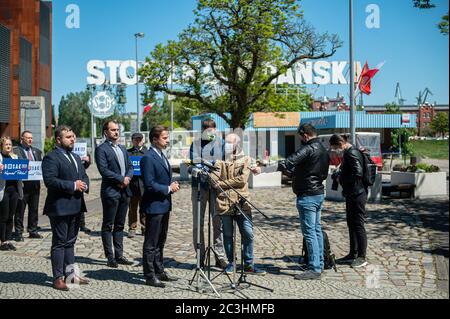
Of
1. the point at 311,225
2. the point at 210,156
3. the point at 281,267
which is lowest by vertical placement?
the point at 281,267

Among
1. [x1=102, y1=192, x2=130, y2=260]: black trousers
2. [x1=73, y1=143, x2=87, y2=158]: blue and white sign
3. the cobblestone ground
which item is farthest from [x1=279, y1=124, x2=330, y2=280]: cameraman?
[x1=73, y1=143, x2=87, y2=158]: blue and white sign

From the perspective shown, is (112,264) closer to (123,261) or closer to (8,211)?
(123,261)

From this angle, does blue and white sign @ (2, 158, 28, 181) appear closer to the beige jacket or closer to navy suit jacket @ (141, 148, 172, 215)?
navy suit jacket @ (141, 148, 172, 215)

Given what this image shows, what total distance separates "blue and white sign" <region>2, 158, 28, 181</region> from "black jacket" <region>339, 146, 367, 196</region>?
536cm

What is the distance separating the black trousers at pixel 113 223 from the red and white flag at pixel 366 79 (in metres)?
22.4

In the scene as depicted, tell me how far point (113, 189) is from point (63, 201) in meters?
1.43

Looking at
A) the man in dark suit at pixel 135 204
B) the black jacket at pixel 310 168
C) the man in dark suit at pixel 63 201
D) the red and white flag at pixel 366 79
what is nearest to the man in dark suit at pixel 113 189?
the man in dark suit at pixel 63 201

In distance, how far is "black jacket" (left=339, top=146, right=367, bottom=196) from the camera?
24.7ft

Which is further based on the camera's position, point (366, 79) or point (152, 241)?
point (366, 79)

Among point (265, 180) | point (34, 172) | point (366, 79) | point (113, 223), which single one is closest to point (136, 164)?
point (34, 172)

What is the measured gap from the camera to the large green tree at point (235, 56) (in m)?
22.3

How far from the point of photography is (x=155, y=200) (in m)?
6.46

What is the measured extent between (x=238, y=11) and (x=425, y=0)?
1801cm
